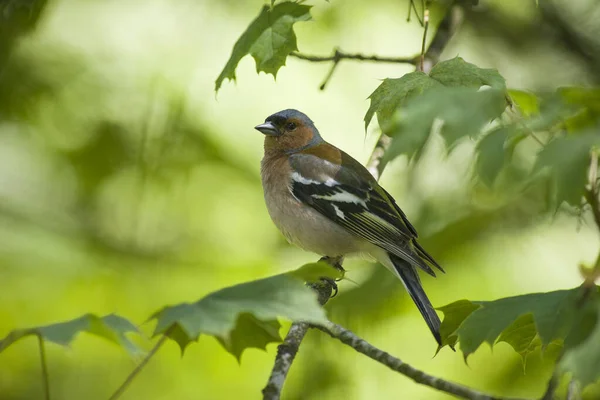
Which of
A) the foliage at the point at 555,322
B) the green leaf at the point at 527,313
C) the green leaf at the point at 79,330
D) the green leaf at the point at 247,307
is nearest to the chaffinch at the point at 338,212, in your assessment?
the green leaf at the point at 527,313

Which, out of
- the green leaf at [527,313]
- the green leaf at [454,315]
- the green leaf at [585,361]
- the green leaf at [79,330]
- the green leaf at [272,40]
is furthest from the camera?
the green leaf at [272,40]

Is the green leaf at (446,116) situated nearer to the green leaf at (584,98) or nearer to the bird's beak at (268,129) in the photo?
the green leaf at (584,98)

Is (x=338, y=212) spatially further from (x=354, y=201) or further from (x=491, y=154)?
(x=491, y=154)

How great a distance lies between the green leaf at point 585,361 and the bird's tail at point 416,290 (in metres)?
1.89

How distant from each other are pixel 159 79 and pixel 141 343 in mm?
2305

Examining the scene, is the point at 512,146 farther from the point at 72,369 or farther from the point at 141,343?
the point at 72,369

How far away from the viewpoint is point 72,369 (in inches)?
215

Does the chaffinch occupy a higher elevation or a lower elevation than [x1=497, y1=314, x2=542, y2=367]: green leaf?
higher

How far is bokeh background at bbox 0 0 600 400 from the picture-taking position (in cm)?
536

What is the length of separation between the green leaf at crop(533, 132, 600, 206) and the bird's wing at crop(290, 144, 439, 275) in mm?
2401

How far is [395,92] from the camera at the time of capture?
3.42 metres

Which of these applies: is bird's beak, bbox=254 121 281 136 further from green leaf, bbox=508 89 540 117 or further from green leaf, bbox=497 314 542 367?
green leaf, bbox=497 314 542 367

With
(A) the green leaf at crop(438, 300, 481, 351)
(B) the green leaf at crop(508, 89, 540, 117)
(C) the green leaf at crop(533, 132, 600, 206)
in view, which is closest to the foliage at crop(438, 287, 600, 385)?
(A) the green leaf at crop(438, 300, 481, 351)

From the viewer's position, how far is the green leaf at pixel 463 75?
130 inches
